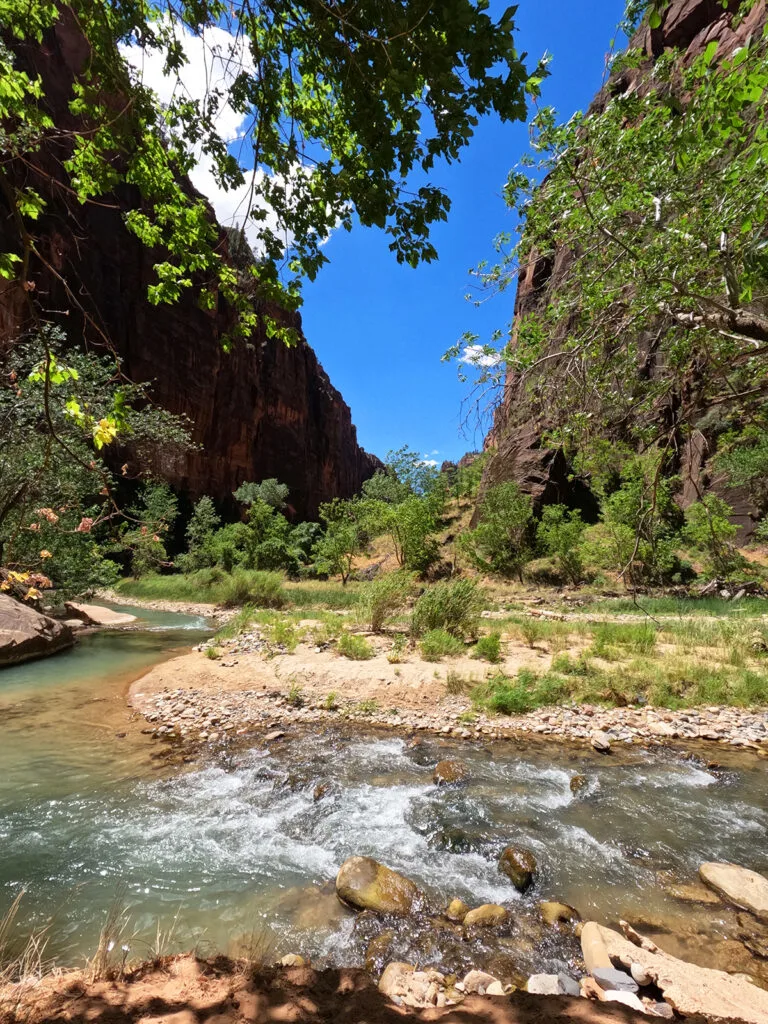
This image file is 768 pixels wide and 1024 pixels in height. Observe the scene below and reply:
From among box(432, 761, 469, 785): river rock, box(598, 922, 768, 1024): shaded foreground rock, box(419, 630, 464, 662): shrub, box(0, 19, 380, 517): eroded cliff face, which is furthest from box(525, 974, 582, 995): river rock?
box(0, 19, 380, 517): eroded cliff face

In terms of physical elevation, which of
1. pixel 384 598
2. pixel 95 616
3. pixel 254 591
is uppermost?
pixel 384 598

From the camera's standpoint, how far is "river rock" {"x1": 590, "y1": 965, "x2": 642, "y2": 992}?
258 centimetres

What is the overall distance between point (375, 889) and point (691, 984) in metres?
2.07

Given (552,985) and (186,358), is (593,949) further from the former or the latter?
(186,358)

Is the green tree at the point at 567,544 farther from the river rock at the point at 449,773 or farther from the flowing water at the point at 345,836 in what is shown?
the river rock at the point at 449,773

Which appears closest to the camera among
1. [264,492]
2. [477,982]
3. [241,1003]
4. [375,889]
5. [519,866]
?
[241,1003]

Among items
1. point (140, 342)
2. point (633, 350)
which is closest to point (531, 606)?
point (633, 350)

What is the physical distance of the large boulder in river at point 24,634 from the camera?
1004 cm

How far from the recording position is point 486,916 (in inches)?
131

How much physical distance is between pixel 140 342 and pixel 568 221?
1852 inches

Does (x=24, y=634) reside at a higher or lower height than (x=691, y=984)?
higher

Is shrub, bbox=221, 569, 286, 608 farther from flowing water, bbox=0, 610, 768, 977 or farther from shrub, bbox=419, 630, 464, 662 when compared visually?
flowing water, bbox=0, 610, 768, 977

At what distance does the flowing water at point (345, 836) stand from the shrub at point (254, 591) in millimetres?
14111

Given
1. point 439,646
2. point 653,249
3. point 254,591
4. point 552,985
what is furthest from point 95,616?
point 653,249
